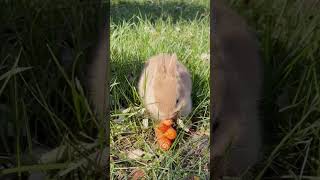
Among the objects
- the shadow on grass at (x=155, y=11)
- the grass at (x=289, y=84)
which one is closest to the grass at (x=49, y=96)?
the shadow on grass at (x=155, y=11)

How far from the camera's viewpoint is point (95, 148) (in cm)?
109

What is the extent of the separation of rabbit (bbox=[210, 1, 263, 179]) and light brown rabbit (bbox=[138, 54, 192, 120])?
10 centimetres

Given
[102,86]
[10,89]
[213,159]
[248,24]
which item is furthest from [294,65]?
[10,89]

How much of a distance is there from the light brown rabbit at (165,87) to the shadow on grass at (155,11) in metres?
0.11

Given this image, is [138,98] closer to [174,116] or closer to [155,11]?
[174,116]

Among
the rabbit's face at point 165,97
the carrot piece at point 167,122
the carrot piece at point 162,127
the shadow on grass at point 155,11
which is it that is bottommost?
the carrot piece at point 162,127

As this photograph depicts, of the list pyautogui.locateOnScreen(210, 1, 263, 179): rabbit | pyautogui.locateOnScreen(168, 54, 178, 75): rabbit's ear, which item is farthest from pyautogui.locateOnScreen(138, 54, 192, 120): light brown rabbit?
pyautogui.locateOnScreen(210, 1, 263, 179): rabbit

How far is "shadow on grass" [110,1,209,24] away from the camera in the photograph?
3.98 feet

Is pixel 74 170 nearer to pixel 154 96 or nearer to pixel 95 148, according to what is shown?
pixel 95 148

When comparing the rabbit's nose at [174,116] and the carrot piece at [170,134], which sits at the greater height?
the rabbit's nose at [174,116]

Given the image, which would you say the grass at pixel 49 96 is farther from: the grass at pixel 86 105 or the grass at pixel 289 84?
the grass at pixel 289 84

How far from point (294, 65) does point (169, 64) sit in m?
0.24

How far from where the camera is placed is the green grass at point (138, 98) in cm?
116

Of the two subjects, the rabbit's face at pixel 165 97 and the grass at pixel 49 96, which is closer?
the grass at pixel 49 96
